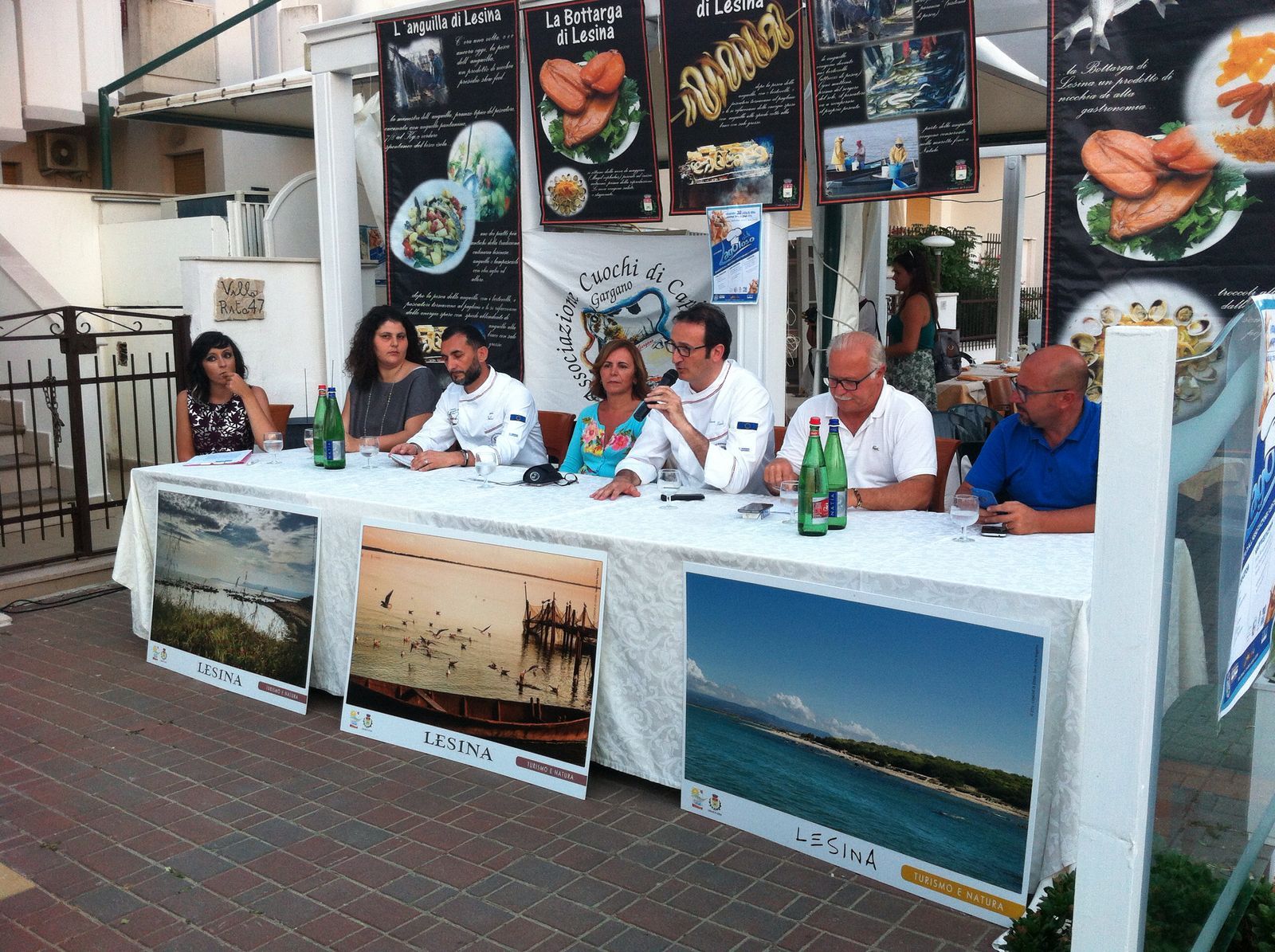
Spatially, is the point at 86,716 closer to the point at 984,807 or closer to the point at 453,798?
the point at 453,798

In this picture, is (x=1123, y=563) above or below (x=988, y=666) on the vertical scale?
above

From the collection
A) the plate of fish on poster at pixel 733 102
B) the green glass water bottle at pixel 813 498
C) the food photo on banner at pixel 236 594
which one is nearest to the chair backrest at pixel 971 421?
the plate of fish on poster at pixel 733 102

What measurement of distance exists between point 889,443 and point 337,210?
5.10 metres

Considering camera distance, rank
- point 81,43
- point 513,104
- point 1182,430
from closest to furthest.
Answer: point 1182,430
point 513,104
point 81,43

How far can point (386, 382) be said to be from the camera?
5.54 metres

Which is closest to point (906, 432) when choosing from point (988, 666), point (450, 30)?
point (988, 666)

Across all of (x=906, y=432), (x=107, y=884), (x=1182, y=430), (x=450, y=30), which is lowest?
(x=107, y=884)

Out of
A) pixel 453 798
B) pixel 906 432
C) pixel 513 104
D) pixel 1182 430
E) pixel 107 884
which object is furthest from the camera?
pixel 513 104

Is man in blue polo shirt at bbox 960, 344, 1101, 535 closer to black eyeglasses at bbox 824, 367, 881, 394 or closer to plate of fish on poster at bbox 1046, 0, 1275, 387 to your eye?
black eyeglasses at bbox 824, 367, 881, 394

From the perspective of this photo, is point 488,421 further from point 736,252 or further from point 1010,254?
point 1010,254

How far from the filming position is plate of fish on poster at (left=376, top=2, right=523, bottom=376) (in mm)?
A: 6609

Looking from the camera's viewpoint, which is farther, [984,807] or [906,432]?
[906,432]

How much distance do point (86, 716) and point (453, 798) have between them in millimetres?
1743

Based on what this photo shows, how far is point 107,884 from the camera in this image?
3064mm
